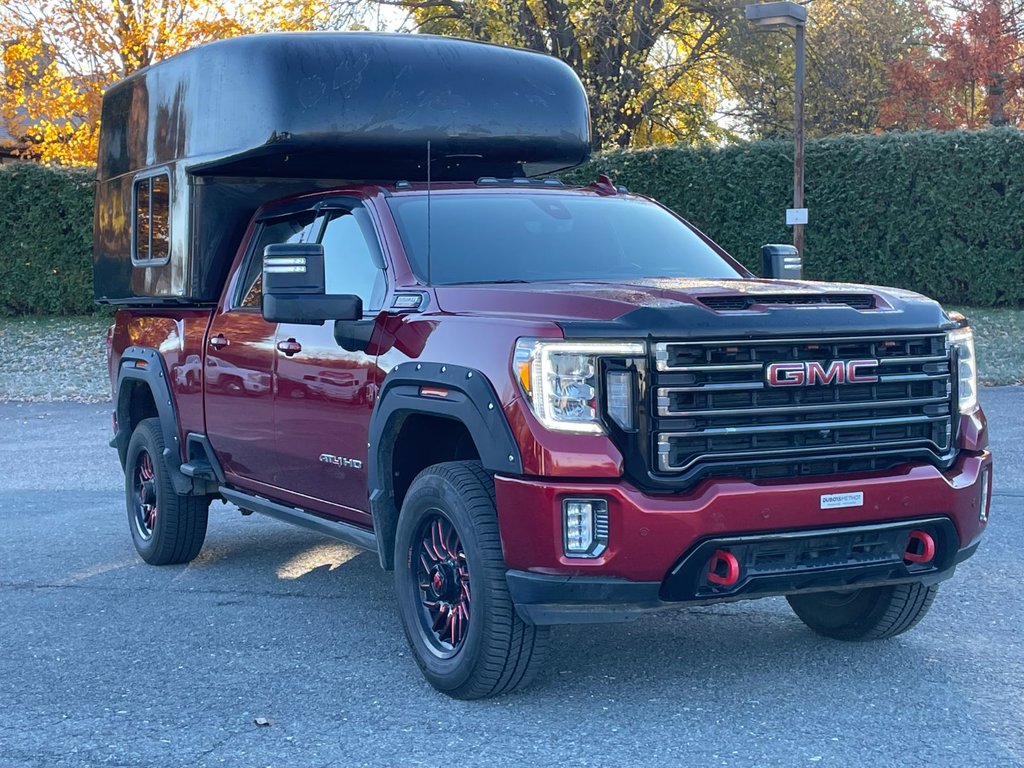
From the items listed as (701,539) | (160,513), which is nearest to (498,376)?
(701,539)

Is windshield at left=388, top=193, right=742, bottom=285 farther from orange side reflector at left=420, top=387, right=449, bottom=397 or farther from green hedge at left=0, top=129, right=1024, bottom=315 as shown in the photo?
green hedge at left=0, top=129, right=1024, bottom=315

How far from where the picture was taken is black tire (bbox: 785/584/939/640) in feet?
17.8

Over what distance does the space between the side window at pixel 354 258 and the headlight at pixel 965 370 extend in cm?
223

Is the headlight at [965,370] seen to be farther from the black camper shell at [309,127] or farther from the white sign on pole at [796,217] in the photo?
the white sign on pole at [796,217]

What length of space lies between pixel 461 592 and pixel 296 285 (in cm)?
138

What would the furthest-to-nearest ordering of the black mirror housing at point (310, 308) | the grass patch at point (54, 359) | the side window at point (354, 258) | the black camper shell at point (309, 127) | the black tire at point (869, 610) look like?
the grass patch at point (54, 359) → the black camper shell at point (309, 127) → the side window at point (354, 258) → the black tire at point (869, 610) → the black mirror housing at point (310, 308)

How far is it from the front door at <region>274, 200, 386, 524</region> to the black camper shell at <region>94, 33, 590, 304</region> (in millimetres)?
813

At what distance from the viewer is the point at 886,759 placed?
4.20 m

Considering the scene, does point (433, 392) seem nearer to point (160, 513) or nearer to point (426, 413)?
point (426, 413)

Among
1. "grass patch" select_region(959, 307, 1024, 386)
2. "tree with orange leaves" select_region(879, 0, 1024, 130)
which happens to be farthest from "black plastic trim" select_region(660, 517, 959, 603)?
"tree with orange leaves" select_region(879, 0, 1024, 130)

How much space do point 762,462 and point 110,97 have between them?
590cm

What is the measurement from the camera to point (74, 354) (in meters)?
21.2

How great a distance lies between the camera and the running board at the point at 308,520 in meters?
5.70

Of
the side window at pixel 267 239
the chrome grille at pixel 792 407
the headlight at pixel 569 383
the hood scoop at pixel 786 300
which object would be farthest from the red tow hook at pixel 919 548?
the side window at pixel 267 239
